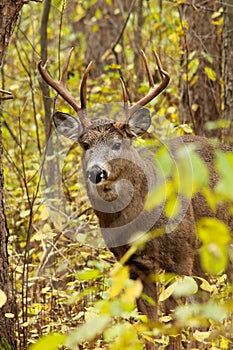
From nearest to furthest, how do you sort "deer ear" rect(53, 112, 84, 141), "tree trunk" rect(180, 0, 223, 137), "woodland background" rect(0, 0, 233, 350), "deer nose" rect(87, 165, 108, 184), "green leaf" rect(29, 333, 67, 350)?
"green leaf" rect(29, 333, 67, 350) → "woodland background" rect(0, 0, 233, 350) → "deer nose" rect(87, 165, 108, 184) → "deer ear" rect(53, 112, 84, 141) → "tree trunk" rect(180, 0, 223, 137)

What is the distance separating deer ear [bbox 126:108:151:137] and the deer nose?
26.9 inches

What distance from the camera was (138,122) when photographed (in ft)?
19.4

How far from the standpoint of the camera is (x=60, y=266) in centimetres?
648

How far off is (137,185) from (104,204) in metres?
0.30

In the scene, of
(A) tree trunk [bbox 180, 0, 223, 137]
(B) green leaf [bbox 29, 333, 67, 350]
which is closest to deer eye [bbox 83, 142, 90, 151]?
(A) tree trunk [bbox 180, 0, 223, 137]

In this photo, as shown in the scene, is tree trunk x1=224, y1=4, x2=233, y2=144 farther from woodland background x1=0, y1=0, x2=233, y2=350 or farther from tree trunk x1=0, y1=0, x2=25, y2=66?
tree trunk x1=0, y1=0, x2=25, y2=66

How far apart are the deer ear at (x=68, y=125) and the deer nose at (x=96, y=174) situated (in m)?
0.78

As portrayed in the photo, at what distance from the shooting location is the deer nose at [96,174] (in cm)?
521

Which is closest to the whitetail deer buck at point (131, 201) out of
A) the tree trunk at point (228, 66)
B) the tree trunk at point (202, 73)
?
the tree trunk at point (228, 66)

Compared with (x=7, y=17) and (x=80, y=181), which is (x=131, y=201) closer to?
(x=7, y=17)

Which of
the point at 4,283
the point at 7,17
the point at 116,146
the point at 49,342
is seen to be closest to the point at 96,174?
the point at 116,146

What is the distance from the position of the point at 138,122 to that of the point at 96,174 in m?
0.88

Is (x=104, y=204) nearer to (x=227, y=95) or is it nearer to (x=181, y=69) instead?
(x=227, y=95)

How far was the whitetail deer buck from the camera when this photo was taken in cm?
555
